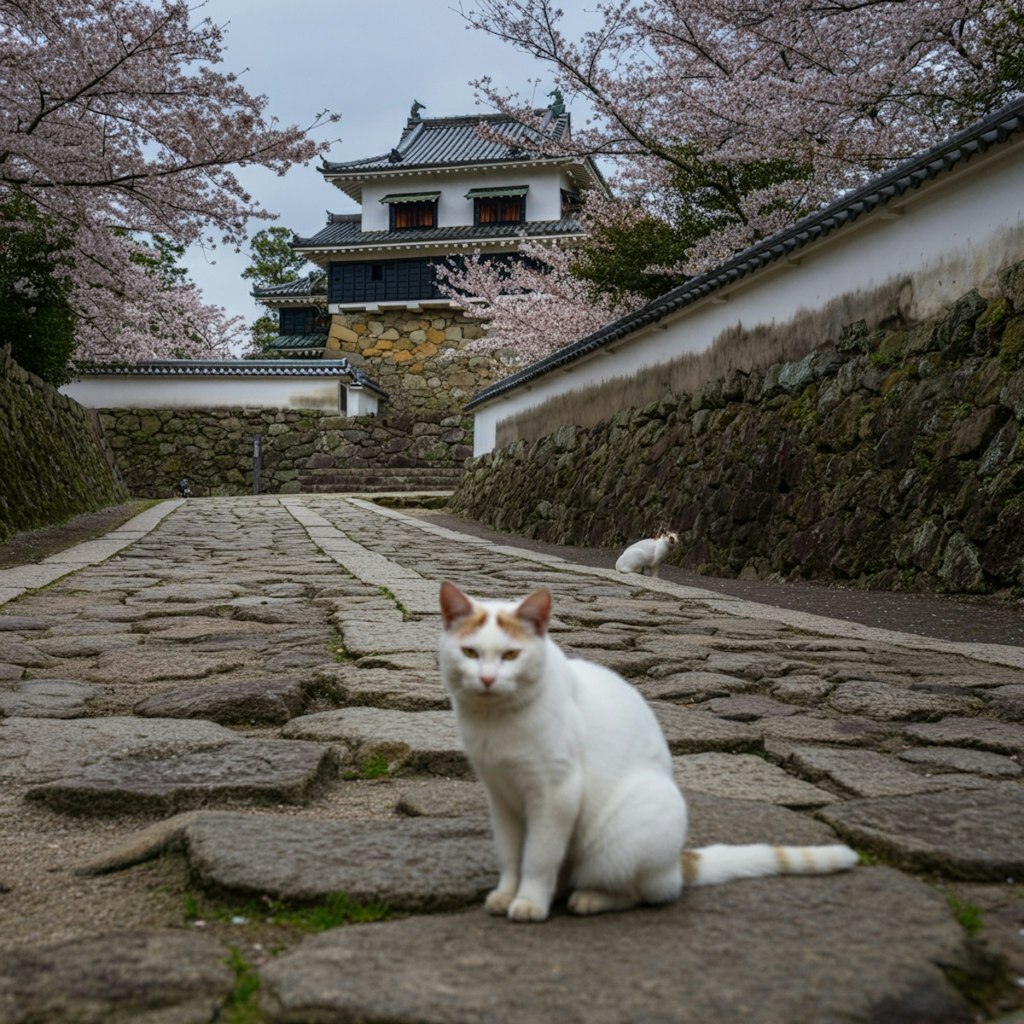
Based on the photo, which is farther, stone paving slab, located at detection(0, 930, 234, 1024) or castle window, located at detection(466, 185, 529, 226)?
castle window, located at detection(466, 185, 529, 226)

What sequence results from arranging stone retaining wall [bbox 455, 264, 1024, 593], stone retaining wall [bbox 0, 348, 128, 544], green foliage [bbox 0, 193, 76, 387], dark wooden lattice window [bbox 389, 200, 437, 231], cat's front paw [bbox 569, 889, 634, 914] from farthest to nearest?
1. dark wooden lattice window [bbox 389, 200, 437, 231]
2. green foliage [bbox 0, 193, 76, 387]
3. stone retaining wall [bbox 0, 348, 128, 544]
4. stone retaining wall [bbox 455, 264, 1024, 593]
5. cat's front paw [bbox 569, 889, 634, 914]

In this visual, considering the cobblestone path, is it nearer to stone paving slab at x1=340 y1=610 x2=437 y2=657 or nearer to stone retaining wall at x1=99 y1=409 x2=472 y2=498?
stone paving slab at x1=340 y1=610 x2=437 y2=657

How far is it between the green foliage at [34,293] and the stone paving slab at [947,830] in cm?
1822

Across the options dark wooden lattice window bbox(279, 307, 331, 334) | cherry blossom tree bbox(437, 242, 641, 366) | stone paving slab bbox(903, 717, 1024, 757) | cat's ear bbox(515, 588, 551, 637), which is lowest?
stone paving slab bbox(903, 717, 1024, 757)

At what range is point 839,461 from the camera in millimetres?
9055

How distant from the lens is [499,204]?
33.3 m

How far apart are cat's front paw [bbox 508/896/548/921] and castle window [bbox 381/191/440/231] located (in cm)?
3365

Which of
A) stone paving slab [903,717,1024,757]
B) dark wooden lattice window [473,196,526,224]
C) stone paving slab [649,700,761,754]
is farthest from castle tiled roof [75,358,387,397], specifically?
stone paving slab [903,717,1024,757]

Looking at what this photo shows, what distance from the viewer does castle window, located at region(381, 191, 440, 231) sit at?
111ft

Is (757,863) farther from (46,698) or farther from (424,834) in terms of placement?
(46,698)

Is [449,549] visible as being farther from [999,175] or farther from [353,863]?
[353,863]

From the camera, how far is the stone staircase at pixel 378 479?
89.0 ft

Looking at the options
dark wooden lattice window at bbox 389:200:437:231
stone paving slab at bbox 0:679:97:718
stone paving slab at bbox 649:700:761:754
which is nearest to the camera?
stone paving slab at bbox 649:700:761:754

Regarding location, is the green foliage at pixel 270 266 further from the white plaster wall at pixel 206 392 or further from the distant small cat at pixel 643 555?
the distant small cat at pixel 643 555
